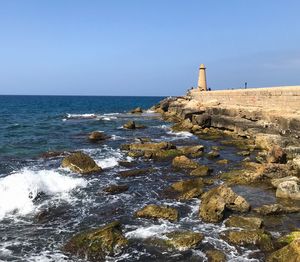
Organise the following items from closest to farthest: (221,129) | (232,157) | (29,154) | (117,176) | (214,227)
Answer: (214,227) < (117,176) < (232,157) < (29,154) < (221,129)

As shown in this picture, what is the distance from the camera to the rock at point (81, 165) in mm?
14961

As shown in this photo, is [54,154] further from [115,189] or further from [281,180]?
[281,180]

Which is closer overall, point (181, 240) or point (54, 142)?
point (181, 240)

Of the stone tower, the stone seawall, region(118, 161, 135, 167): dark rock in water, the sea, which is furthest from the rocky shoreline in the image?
the stone tower

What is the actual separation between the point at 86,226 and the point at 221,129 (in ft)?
62.0

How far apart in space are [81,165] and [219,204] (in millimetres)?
7077

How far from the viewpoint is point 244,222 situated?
29.6 ft

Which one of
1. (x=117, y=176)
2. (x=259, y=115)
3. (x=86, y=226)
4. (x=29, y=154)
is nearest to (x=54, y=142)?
(x=29, y=154)

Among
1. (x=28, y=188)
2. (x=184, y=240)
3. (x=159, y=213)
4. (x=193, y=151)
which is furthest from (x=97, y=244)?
(x=193, y=151)

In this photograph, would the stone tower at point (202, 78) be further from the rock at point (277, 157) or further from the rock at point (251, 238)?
the rock at point (251, 238)

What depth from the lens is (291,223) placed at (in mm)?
9258

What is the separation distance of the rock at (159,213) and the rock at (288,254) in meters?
2.96

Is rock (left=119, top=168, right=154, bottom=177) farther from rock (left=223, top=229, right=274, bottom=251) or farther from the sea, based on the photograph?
rock (left=223, top=229, right=274, bottom=251)

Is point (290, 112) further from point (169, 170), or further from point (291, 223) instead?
point (291, 223)
